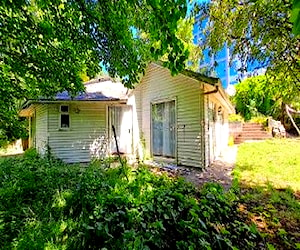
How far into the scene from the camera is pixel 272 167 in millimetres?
8922

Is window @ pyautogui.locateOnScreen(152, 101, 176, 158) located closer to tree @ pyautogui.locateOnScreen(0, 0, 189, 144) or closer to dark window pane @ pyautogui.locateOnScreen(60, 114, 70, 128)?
dark window pane @ pyautogui.locateOnScreen(60, 114, 70, 128)

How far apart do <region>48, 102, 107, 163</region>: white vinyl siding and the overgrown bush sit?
21.2 feet

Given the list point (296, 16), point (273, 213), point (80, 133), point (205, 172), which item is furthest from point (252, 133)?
point (296, 16)

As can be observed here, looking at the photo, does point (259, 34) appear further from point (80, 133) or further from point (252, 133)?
point (252, 133)

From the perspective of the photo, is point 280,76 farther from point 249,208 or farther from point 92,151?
point 92,151

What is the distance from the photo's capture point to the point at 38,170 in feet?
21.1

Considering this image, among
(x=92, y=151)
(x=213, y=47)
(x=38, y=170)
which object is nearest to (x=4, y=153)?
(x=92, y=151)

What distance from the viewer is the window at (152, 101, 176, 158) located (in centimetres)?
1017

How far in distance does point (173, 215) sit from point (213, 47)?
4993 mm

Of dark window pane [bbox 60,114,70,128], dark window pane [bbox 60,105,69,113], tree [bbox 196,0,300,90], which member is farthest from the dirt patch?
dark window pane [bbox 60,105,69,113]

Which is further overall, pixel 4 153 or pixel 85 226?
pixel 4 153

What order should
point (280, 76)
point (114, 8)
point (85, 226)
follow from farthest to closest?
point (280, 76), point (114, 8), point (85, 226)

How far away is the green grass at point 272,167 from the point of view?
23.9ft

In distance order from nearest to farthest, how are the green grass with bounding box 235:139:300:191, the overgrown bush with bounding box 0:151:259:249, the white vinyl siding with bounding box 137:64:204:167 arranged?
the overgrown bush with bounding box 0:151:259:249 → the green grass with bounding box 235:139:300:191 → the white vinyl siding with bounding box 137:64:204:167
